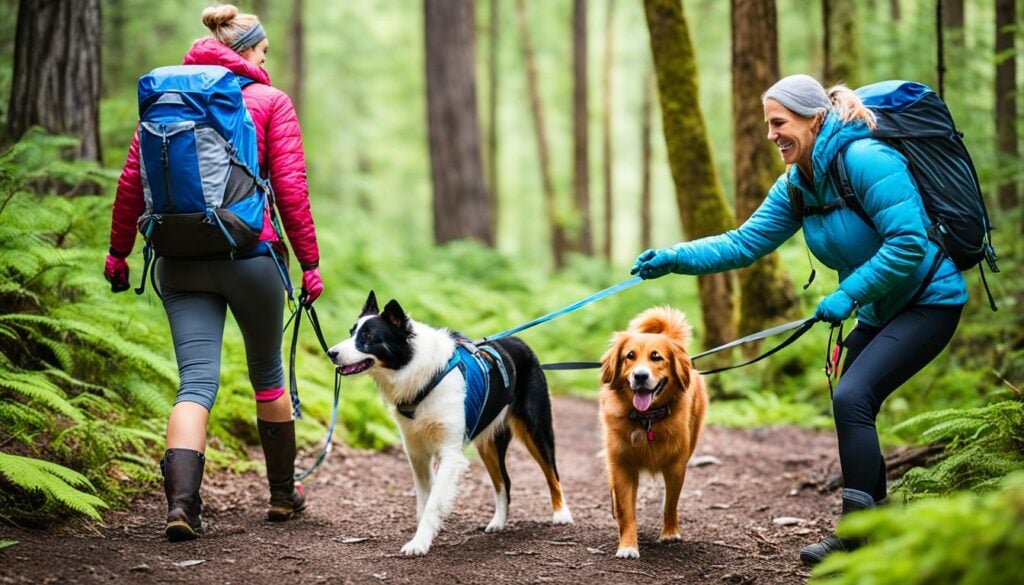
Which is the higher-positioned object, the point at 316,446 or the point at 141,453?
the point at 141,453

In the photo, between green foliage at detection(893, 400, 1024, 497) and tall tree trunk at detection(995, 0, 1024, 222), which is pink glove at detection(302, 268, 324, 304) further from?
tall tree trunk at detection(995, 0, 1024, 222)

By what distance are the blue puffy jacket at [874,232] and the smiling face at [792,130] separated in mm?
67

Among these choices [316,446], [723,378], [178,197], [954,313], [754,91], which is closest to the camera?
[954,313]

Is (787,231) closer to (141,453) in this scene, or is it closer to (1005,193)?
(141,453)

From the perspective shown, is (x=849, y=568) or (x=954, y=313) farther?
(x=954, y=313)

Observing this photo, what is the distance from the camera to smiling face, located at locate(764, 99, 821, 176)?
4.11 meters

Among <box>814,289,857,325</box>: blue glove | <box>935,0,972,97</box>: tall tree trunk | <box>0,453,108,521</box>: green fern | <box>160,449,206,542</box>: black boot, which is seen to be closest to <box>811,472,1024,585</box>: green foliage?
<box>814,289,857,325</box>: blue glove

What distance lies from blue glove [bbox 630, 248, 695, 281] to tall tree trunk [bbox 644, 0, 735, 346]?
4.34 m

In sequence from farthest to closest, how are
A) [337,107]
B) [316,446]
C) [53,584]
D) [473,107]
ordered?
1. [337,107]
2. [473,107]
3. [316,446]
4. [53,584]

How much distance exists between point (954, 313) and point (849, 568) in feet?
7.05

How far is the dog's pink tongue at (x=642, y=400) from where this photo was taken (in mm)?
4738

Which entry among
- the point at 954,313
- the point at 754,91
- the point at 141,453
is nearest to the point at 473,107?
the point at 754,91

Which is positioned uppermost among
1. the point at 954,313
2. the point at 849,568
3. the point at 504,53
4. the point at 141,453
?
the point at 504,53

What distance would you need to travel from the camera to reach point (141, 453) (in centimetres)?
537
